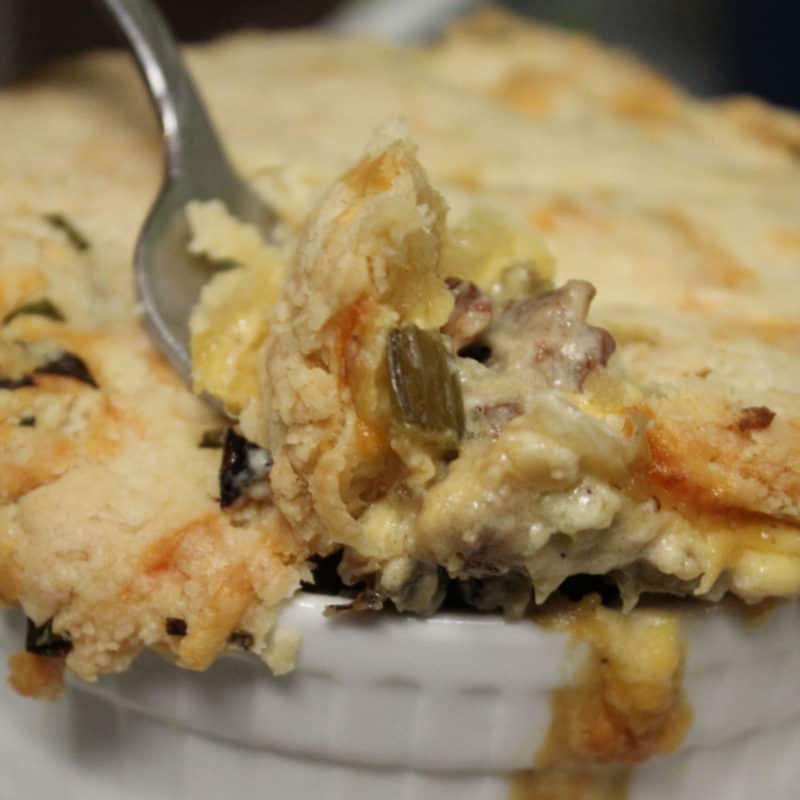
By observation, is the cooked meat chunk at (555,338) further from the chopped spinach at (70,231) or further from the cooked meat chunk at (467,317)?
the chopped spinach at (70,231)

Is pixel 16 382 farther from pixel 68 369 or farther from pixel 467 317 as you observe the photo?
pixel 467 317

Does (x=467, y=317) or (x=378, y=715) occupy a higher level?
(x=467, y=317)

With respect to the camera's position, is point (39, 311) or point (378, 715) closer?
point (378, 715)

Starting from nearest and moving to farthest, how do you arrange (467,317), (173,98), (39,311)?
(467,317), (39,311), (173,98)

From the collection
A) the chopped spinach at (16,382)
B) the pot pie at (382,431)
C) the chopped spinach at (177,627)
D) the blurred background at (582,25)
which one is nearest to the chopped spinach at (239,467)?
the pot pie at (382,431)

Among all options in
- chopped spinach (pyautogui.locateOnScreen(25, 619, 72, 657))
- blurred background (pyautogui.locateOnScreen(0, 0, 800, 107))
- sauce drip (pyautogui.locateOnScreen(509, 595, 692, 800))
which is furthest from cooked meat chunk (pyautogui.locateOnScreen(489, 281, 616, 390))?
blurred background (pyautogui.locateOnScreen(0, 0, 800, 107))

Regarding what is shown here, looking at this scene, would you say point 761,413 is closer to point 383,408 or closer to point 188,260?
point 383,408

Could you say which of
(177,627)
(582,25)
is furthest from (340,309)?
(582,25)

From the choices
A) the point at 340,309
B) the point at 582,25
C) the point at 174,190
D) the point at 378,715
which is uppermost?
the point at 340,309

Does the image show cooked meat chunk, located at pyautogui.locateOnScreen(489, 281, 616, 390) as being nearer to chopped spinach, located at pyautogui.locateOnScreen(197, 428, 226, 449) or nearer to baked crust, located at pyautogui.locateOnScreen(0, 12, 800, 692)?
baked crust, located at pyautogui.locateOnScreen(0, 12, 800, 692)
